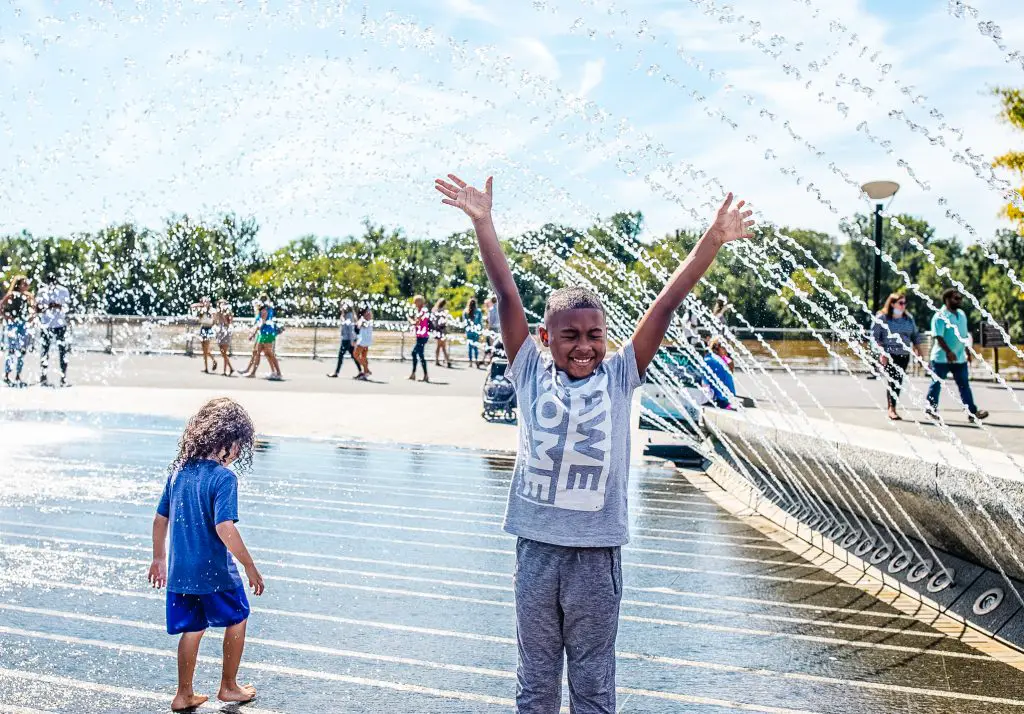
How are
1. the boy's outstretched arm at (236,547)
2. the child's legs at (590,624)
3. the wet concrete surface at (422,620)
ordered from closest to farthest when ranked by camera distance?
the child's legs at (590,624) → the boy's outstretched arm at (236,547) → the wet concrete surface at (422,620)

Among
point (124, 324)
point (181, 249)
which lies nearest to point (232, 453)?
point (124, 324)

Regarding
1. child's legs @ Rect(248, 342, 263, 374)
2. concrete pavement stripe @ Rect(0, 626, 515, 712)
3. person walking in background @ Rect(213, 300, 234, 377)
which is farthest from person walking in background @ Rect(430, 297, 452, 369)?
concrete pavement stripe @ Rect(0, 626, 515, 712)

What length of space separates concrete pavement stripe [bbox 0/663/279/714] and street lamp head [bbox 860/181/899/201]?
17315 mm

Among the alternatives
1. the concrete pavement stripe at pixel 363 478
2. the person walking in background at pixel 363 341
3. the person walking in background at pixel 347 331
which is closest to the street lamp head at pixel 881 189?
the person walking in background at pixel 363 341

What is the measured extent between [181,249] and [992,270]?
5550 centimetres

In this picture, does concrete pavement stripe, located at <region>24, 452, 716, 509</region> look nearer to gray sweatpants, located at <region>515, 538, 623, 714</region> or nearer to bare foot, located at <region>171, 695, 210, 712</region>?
bare foot, located at <region>171, 695, 210, 712</region>

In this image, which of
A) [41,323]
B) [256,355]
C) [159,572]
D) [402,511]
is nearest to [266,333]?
[256,355]

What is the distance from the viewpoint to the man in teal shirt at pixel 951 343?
11.6 metres

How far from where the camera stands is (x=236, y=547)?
3.74 meters

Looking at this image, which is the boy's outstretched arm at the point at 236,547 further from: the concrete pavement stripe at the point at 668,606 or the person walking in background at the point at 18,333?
the person walking in background at the point at 18,333

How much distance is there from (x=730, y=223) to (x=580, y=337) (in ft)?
2.07

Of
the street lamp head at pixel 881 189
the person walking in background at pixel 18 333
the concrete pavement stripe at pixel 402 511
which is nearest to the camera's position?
the concrete pavement stripe at pixel 402 511

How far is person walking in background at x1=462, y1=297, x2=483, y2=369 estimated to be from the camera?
2424 centimetres

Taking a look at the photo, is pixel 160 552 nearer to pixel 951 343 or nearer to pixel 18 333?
pixel 951 343
